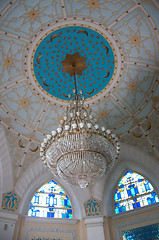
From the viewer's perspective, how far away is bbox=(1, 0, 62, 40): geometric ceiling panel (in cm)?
575

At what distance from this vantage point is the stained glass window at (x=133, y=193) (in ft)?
25.3

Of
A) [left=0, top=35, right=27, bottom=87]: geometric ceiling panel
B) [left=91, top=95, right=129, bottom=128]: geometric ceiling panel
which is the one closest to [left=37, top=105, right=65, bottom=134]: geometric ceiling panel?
[left=91, top=95, right=129, bottom=128]: geometric ceiling panel

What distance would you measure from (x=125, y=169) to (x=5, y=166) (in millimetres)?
4640

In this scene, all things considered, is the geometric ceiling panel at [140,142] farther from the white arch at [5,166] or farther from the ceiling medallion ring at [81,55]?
the white arch at [5,166]

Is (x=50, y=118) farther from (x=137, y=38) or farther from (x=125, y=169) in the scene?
(x=137, y=38)

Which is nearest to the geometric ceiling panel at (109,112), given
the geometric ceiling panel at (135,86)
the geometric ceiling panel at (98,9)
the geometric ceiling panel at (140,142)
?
the geometric ceiling panel at (135,86)

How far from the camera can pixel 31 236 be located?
7188 mm

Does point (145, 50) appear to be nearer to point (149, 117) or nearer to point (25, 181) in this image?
point (149, 117)

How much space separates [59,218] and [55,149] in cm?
398

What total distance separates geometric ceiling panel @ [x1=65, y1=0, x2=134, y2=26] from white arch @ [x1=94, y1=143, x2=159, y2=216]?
14.9 feet

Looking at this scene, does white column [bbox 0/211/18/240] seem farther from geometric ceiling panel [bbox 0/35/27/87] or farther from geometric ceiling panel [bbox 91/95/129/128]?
geometric ceiling panel [bbox 91/95/129/128]

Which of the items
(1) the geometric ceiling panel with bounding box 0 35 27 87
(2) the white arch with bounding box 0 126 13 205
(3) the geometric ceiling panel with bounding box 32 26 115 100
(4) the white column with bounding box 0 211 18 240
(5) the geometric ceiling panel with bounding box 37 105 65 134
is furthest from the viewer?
(5) the geometric ceiling panel with bounding box 37 105 65 134

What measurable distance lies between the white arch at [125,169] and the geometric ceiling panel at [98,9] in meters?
4.55

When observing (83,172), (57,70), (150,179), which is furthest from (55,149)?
(150,179)
